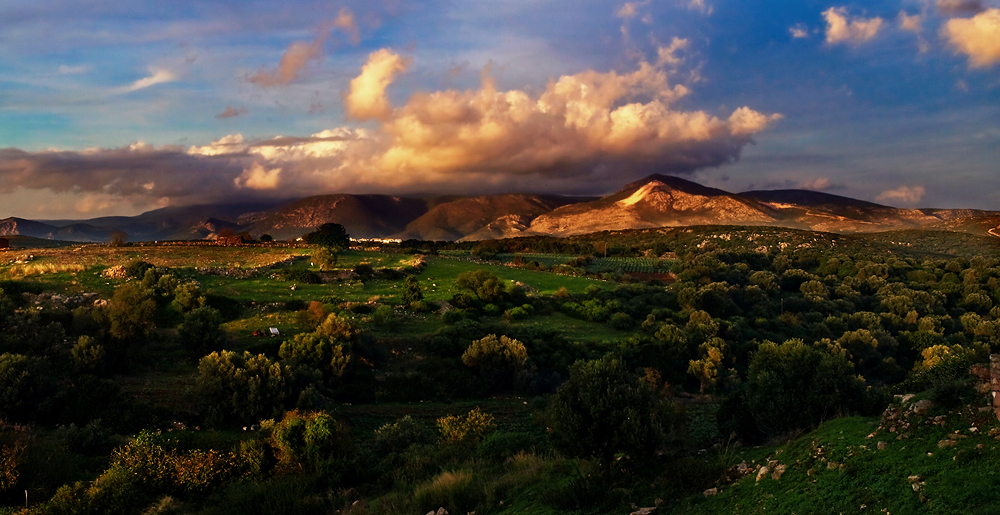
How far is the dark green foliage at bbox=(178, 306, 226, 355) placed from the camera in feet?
79.2

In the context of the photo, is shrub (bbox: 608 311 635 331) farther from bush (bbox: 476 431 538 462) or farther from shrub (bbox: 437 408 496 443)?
bush (bbox: 476 431 538 462)

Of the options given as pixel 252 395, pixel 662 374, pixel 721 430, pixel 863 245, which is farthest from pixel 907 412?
pixel 863 245

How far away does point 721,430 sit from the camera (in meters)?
16.8

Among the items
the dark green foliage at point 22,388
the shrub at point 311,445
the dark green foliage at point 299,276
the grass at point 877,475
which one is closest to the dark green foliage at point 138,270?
the dark green foliage at point 299,276

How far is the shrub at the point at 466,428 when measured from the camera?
1808 cm

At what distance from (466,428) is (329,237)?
4070cm

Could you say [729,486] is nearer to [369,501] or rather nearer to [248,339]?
[369,501]

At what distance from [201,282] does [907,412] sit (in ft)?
125

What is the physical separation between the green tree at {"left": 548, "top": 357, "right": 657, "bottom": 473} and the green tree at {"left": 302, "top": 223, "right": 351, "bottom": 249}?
43.5m

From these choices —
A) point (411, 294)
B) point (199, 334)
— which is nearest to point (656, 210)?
point (411, 294)

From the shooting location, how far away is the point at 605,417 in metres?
12.3

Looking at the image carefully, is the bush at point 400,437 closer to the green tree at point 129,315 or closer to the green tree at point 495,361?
the green tree at point 495,361

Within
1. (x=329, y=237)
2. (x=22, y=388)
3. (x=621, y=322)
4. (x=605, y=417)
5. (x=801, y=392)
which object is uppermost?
(x=329, y=237)

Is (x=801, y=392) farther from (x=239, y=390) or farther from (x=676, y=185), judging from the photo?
(x=676, y=185)
